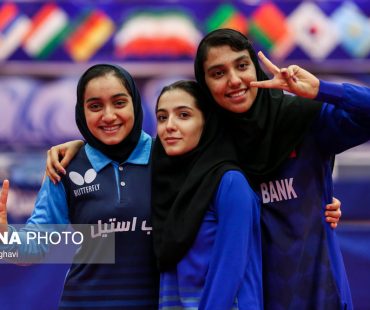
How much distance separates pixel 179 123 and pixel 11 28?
7.01 ft

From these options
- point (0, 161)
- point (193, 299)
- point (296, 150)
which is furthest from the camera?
point (0, 161)

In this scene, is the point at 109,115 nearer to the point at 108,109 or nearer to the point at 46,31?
the point at 108,109

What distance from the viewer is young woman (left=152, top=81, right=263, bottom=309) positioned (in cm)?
134

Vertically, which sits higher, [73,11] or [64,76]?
[73,11]

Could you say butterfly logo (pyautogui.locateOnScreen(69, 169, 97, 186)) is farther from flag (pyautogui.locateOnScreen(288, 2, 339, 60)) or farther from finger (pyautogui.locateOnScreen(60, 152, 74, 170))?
flag (pyautogui.locateOnScreen(288, 2, 339, 60))

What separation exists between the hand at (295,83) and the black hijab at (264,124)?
7 centimetres

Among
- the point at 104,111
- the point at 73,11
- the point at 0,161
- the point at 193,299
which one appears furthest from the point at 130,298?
the point at 73,11

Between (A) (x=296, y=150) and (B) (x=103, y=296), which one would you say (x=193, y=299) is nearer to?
(B) (x=103, y=296)

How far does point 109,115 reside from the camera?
1.55m

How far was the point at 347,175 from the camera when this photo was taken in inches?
126

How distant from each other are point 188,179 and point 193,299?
30 cm

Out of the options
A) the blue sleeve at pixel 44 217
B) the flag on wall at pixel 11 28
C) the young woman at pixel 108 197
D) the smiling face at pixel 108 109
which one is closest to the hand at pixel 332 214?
the young woman at pixel 108 197

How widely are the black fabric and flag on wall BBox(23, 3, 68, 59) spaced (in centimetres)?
194

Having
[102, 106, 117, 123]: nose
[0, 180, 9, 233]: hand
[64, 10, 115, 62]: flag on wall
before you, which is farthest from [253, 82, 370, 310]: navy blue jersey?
[64, 10, 115, 62]: flag on wall
